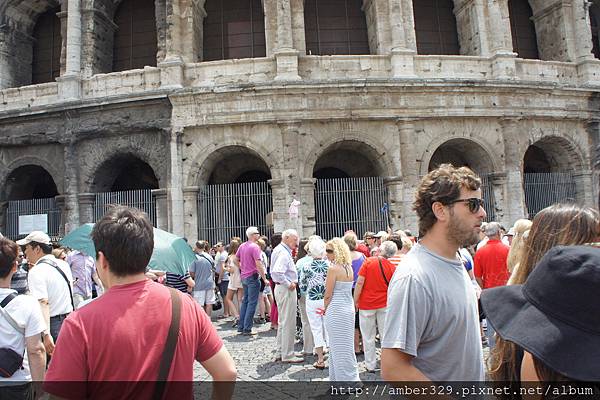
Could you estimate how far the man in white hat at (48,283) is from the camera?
387 centimetres

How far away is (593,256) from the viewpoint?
1.13m

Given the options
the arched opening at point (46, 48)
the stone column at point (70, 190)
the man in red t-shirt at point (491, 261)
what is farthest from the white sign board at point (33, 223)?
the man in red t-shirt at point (491, 261)

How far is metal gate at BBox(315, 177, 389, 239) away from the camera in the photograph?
41.9 feet

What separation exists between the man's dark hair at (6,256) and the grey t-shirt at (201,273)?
5.09 meters

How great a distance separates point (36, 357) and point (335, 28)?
14.0 meters

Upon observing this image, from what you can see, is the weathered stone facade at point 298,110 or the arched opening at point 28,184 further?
the arched opening at point 28,184

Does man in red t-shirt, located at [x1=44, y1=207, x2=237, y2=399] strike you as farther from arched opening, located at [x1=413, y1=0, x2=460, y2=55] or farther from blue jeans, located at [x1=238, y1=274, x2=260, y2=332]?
arched opening, located at [x1=413, y1=0, x2=460, y2=55]

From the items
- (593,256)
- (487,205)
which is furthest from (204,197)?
(593,256)

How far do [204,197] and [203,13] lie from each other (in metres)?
6.29

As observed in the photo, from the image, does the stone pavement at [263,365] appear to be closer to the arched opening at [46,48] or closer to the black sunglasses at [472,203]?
the black sunglasses at [472,203]

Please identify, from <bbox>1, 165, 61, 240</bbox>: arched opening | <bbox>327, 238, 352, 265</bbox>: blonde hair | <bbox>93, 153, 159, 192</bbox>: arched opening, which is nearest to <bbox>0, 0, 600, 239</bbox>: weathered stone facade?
<bbox>93, 153, 159, 192</bbox>: arched opening

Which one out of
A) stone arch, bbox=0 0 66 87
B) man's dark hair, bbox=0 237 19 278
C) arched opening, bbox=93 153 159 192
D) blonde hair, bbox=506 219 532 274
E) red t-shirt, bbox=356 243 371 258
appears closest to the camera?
man's dark hair, bbox=0 237 19 278

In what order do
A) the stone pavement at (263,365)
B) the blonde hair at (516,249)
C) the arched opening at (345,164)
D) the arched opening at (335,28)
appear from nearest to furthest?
the blonde hair at (516,249)
the stone pavement at (263,365)
the arched opening at (335,28)
the arched opening at (345,164)

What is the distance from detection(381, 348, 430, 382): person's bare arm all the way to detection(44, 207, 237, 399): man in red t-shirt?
2.19 ft
